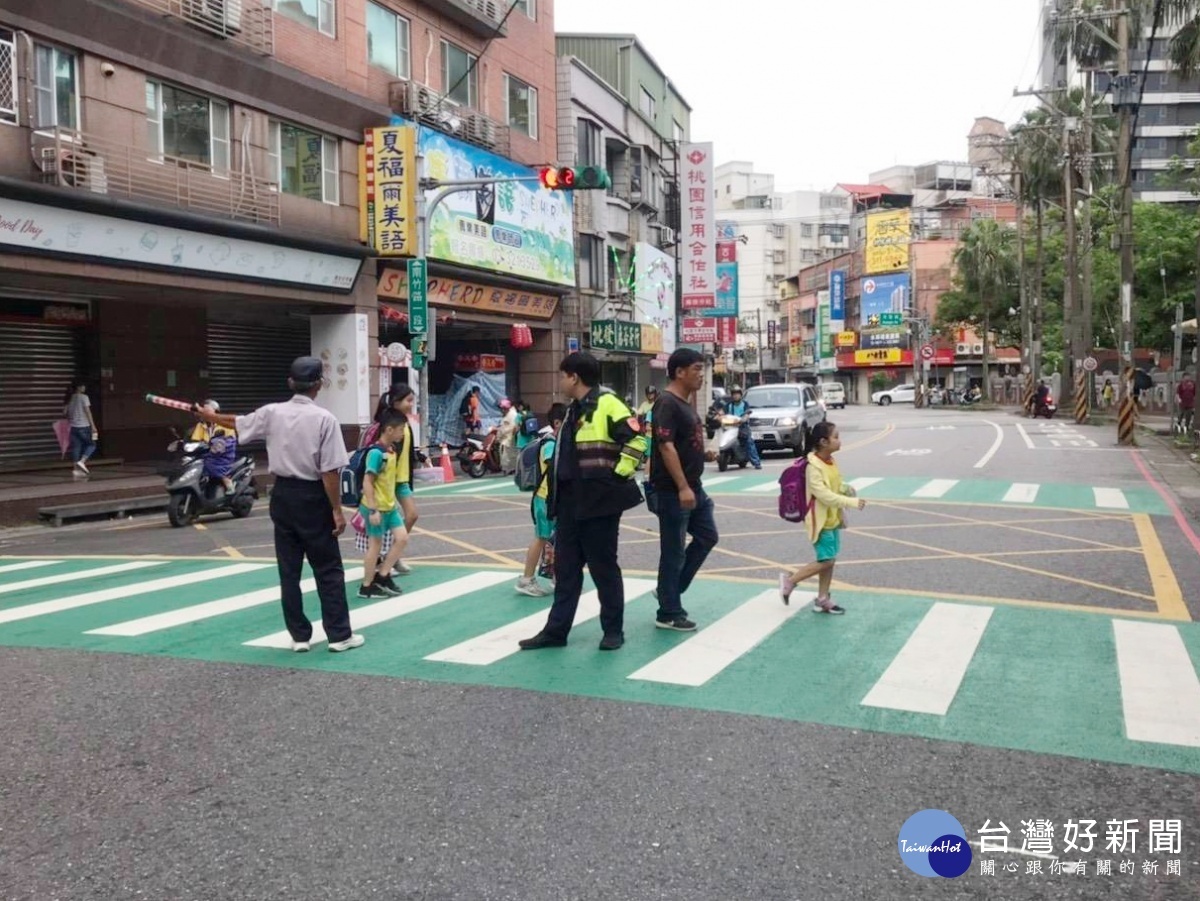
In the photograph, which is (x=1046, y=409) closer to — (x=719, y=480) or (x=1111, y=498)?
(x=719, y=480)

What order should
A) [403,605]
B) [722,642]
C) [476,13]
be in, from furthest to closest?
[476,13]
[403,605]
[722,642]

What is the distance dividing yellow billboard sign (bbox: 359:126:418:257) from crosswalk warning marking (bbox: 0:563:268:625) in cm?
1328

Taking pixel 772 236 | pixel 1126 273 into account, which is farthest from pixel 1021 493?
pixel 772 236

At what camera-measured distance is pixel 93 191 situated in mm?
16141

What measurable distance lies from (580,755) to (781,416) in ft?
69.9

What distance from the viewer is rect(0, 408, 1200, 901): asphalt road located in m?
3.82

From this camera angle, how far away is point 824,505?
26.3 feet

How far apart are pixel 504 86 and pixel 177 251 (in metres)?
Result: 14.2

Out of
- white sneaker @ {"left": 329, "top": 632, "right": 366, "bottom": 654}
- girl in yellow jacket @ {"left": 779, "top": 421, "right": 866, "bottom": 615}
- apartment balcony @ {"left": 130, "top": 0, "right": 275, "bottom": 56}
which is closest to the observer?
white sneaker @ {"left": 329, "top": 632, "right": 366, "bottom": 654}

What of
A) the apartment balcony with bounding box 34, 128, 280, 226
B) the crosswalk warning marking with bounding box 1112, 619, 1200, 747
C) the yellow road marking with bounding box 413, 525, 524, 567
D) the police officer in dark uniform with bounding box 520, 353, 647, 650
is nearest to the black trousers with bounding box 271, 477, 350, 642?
the police officer in dark uniform with bounding box 520, 353, 647, 650

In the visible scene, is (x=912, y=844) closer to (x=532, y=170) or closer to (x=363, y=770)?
(x=363, y=770)

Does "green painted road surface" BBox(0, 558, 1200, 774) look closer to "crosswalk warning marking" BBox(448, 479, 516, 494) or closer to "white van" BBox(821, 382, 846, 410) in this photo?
"crosswalk warning marking" BBox(448, 479, 516, 494)

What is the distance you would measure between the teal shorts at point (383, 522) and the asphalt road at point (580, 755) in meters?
0.66

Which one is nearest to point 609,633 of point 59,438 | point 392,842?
point 392,842
